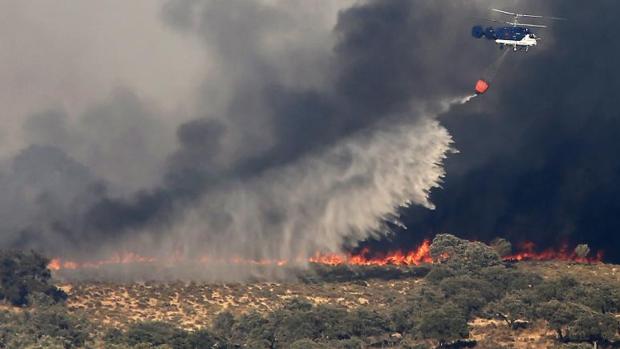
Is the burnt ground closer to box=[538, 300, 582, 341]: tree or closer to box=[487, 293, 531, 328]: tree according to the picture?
box=[487, 293, 531, 328]: tree

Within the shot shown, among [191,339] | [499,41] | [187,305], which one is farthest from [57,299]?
[499,41]

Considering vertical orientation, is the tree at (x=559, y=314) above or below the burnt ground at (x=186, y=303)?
below

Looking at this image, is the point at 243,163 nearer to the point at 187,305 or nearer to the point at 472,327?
the point at 187,305

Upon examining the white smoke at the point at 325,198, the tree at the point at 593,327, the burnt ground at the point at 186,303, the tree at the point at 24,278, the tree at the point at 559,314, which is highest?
the white smoke at the point at 325,198

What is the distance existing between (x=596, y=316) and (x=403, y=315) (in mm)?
22850

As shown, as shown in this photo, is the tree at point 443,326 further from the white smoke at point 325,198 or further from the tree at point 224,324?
the tree at point 224,324

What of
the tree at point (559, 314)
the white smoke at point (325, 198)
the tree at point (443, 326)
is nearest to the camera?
the tree at point (559, 314)

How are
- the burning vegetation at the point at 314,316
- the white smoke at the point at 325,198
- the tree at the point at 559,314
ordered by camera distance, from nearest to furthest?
the burning vegetation at the point at 314,316 < the tree at the point at 559,314 < the white smoke at the point at 325,198

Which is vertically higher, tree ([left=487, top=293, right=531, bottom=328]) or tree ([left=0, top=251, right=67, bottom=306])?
tree ([left=0, top=251, right=67, bottom=306])

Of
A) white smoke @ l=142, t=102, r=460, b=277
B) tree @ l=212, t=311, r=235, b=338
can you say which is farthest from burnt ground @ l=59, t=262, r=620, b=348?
white smoke @ l=142, t=102, r=460, b=277

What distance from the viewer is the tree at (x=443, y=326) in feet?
579

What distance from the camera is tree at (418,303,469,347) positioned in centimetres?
17638

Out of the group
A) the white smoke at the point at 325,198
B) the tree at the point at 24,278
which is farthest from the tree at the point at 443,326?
the tree at the point at 24,278

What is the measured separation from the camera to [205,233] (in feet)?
641
